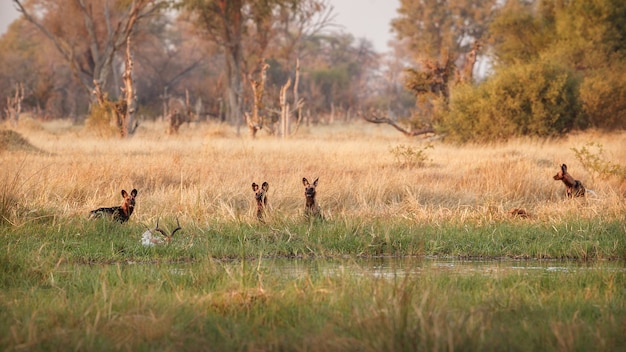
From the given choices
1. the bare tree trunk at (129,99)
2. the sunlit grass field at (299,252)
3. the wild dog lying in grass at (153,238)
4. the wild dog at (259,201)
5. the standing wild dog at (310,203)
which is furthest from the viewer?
the bare tree trunk at (129,99)

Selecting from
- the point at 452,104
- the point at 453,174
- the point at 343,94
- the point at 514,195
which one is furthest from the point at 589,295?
the point at 343,94

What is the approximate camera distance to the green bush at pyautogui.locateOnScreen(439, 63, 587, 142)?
77.7 ft

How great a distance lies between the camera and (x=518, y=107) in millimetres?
23609

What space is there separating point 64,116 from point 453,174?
35.6 m

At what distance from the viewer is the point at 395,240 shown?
873cm

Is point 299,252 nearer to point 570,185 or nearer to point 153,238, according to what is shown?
point 153,238

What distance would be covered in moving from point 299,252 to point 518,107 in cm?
1650

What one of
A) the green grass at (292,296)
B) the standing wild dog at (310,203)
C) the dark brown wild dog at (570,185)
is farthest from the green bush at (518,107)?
the green grass at (292,296)

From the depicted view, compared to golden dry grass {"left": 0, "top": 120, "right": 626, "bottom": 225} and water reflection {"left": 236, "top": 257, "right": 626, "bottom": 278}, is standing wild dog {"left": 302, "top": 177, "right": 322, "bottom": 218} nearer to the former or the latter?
golden dry grass {"left": 0, "top": 120, "right": 626, "bottom": 225}

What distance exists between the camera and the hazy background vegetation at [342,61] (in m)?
24.5

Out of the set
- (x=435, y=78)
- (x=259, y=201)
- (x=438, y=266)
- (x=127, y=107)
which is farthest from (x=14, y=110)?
(x=438, y=266)

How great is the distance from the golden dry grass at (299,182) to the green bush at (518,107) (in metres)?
4.14

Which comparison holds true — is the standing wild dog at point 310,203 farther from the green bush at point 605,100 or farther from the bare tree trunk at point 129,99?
the green bush at point 605,100

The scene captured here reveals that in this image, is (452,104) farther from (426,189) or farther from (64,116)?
(64,116)
